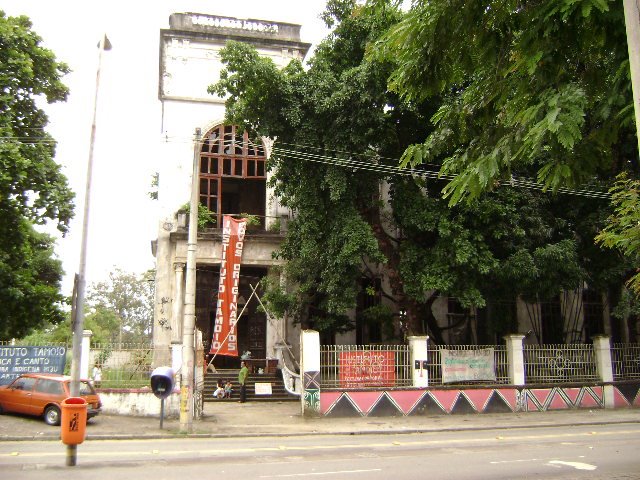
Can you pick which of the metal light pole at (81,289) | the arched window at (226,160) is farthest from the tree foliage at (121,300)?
the metal light pole at (81,289)

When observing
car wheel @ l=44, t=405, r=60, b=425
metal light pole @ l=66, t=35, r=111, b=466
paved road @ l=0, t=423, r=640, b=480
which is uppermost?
metal light pole @ l=66, t=35, r=111, b=466

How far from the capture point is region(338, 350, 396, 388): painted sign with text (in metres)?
19.2

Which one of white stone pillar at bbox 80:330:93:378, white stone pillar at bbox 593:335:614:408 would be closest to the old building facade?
white stone pillar at bbox 80:330:93:378

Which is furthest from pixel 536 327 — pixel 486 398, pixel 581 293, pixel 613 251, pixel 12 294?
pixel 12 294

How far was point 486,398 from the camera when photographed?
2031 cm

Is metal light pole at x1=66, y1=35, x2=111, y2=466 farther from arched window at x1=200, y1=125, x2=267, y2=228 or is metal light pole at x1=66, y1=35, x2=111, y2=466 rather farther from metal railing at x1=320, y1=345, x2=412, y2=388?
→ arched window at x1=200, y1=125, x2=267, y2=228

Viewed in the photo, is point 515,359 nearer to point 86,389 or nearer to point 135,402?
point 135,402

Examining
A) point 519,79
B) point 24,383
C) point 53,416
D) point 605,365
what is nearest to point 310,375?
point 53,416

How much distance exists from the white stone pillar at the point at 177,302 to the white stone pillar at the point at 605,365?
15844 mm

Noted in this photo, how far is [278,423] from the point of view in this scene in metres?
17.5

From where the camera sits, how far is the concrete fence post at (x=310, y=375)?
18594 millimetres

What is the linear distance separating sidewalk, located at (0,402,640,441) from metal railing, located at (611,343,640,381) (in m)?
1.55

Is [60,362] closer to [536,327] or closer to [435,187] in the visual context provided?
[435,187]

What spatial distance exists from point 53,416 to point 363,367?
910 centimetres
